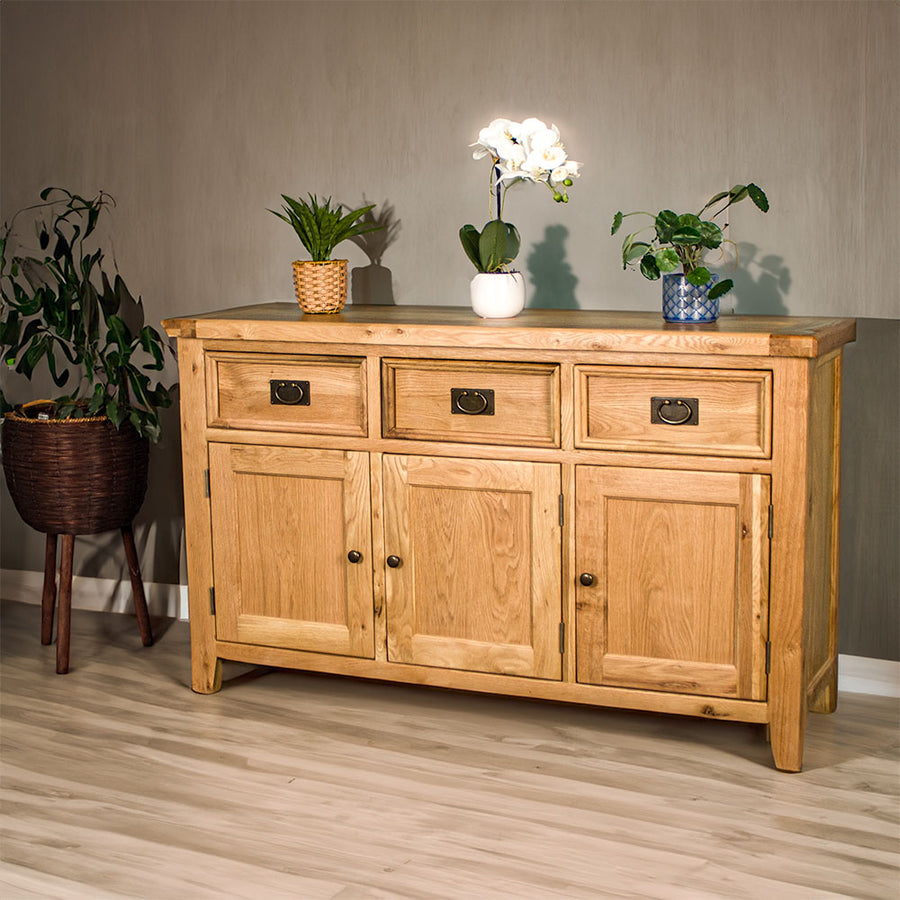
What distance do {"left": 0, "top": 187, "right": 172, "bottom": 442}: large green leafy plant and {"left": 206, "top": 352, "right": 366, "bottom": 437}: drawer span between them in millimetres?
416

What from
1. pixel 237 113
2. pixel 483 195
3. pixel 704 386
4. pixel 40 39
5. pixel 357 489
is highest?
pixel 40 39

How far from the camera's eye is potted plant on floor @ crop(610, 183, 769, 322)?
2559 mm

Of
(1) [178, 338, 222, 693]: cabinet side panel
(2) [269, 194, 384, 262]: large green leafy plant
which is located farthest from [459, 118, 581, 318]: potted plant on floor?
(1) [178, 338, 222, 693]: cabinet side panel

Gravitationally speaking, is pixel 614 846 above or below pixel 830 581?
below

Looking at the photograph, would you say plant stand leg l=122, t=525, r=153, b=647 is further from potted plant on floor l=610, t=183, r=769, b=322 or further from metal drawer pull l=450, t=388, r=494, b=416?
potted plant on floor l=610, t=183, r=769, b=322

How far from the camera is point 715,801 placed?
239cm

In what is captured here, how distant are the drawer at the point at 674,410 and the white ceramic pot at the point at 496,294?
12.2 inches

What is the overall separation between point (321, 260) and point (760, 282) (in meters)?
1.08

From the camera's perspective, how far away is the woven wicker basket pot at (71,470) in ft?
10.3

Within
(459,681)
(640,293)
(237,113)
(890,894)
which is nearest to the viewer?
(890,894)

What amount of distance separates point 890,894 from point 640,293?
1.50 metres

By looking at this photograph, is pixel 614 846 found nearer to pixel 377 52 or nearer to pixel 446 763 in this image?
pixel 446 763

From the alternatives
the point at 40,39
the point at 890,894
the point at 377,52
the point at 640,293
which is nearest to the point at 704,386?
the point at 640,293

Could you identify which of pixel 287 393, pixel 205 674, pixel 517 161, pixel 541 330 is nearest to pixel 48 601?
pixel 205 674
